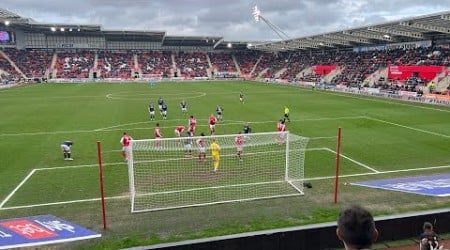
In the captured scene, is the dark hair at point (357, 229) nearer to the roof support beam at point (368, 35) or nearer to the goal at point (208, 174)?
the goal at point (208, 174)

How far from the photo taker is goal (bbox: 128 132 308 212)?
14250mm

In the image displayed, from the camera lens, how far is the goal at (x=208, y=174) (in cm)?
1425

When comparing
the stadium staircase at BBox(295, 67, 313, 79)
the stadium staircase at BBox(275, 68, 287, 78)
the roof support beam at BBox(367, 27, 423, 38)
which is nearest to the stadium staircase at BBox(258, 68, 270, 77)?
the stadium staircase at BBox(275, 68, 287, 78)

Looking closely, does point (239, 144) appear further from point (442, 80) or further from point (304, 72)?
point (304, 72)

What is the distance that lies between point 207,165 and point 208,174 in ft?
3.91

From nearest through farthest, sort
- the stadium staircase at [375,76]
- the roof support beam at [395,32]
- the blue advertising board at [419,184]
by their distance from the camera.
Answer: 1. the blue advertising board at [419,184]
2. the roof support beam at [395,32]
3. the stadium staircase at [375,76]

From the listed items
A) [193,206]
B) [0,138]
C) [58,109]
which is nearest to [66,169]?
[193,206]

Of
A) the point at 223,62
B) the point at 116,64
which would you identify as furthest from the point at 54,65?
the point at 223,62

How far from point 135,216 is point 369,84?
50442 mm

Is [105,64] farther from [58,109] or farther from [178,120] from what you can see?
[178,120]

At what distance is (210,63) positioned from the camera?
10656 centimetres

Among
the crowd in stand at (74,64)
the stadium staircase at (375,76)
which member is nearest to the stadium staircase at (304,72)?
the stadium staircase at (375,76)

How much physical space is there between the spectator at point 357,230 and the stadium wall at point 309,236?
6365 millimetres

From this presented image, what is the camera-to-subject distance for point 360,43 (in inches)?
2785
